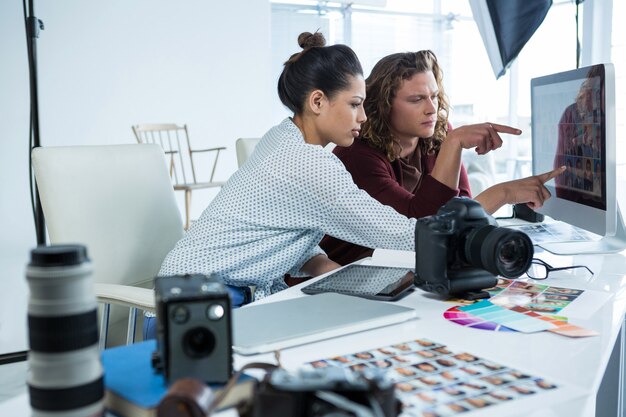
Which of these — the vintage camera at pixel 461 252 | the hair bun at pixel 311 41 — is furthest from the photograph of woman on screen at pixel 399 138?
the vintage camera at pixel 461 252

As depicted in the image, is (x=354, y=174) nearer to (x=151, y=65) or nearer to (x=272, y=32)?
(x=151, y=65)

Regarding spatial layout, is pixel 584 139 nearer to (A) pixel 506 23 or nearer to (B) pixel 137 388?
(A) pixel 506 23

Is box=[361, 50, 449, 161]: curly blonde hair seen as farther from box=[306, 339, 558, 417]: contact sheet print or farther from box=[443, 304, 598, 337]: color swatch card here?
box=[306, 339, 558, 417]: contact sheet print

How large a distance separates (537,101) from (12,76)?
3.84 metres

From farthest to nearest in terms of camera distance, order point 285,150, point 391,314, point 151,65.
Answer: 1. point 151,65
2. point 285,150
3. point 391,314

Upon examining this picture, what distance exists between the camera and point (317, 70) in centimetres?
147

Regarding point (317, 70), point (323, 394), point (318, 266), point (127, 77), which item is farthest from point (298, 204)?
point (127, 77)

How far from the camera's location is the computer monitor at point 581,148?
125 cm

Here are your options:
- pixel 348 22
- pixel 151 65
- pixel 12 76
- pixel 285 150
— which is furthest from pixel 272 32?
pixel 285 150

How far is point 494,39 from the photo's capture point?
2062mm

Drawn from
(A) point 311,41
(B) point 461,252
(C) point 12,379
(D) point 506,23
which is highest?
(D) point 506,23

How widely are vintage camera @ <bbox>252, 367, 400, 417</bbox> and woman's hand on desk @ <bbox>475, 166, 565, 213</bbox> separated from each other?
97 centimetres

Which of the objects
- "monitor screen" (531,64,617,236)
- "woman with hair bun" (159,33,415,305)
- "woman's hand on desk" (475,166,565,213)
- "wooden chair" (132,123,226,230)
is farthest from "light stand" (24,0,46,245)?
"wooden chair" (132,123,226,230)

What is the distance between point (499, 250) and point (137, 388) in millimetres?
573
